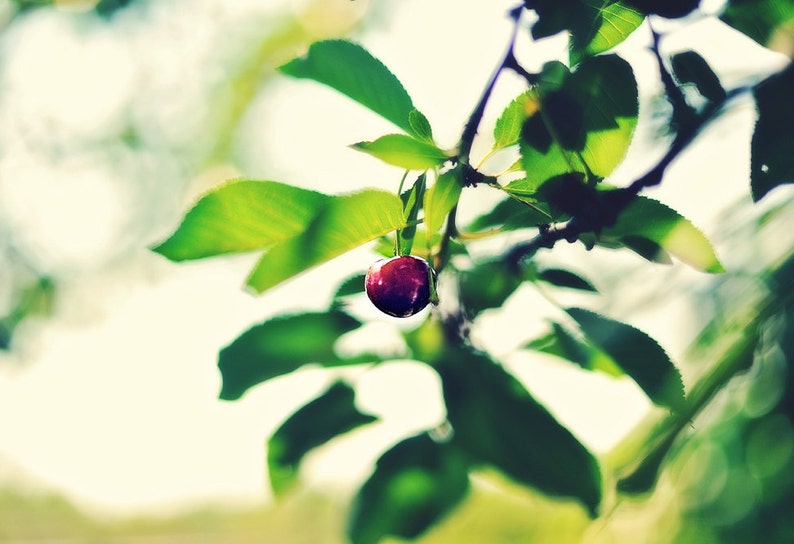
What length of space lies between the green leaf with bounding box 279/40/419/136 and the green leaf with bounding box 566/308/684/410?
0.20m

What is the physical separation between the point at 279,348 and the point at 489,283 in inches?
6.9

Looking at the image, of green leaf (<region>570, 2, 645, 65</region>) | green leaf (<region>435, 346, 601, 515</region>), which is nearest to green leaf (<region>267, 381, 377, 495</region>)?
green leaf (<region>435, 346, 601, 515</region>)

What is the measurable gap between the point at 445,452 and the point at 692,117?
1.09ft

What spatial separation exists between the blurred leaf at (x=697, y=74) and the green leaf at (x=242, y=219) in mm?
272

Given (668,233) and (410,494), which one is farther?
(410,494)

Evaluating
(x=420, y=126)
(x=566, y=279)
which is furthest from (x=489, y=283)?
(x=420, y=126)

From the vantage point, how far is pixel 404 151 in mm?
406

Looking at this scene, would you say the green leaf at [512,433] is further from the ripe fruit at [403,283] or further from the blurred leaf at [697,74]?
the blurred leaf at [697,74]

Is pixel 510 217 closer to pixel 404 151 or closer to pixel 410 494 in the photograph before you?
pixel 404 151

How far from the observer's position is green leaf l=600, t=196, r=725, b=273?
434 mm

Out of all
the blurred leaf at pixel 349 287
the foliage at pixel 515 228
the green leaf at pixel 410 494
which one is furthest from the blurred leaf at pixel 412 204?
the green leaf at pixel 410 494

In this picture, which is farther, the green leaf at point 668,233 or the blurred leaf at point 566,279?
the blurred leaf at point 566,279

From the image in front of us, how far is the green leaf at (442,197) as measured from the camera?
411mm

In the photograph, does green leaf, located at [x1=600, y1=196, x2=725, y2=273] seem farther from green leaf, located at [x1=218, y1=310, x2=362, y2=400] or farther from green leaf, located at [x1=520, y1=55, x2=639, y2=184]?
green leaf, located at [x1=218, y1=310, x2=362, y2=400]
